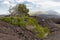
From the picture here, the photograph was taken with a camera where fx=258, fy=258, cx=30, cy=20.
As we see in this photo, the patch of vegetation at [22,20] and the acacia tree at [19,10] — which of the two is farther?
the acacia tree at [19,10]

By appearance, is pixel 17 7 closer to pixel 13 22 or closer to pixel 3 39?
pixel 13 22

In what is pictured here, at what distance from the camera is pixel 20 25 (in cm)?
2311

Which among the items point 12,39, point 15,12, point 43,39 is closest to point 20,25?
point 43,39

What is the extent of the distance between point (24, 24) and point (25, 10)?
7699mm

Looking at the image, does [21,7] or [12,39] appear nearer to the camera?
[12,39]

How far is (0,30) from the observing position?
57.1ft

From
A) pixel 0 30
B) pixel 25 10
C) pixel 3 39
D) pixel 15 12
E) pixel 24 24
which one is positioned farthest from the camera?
pixel 25 10

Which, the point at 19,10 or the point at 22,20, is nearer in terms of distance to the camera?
the point at 22,20

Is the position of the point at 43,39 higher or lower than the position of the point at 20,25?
lower

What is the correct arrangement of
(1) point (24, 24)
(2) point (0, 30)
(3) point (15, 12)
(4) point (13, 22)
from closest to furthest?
(2) point (0, 30), (4) point (13, 22), (1) point (24, 24), (3) point (15, 12)

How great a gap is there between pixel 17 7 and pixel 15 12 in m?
1.05

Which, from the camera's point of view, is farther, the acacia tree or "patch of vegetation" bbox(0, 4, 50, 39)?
the acacia tree

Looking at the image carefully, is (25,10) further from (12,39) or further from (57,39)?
(12,39)

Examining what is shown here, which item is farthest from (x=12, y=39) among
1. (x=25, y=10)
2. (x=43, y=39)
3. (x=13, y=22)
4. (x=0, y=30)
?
(x=25, y=10)
